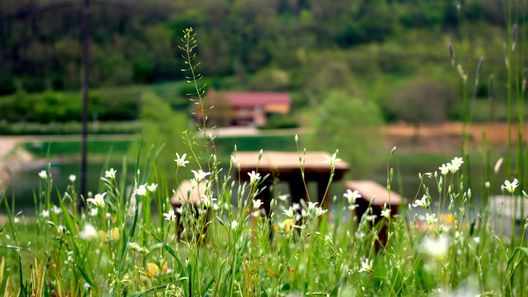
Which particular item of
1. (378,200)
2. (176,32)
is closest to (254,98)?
(176,32)

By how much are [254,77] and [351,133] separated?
1294 cm

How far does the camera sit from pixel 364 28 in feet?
160

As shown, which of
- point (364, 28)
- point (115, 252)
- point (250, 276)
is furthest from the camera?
point (364, 28)

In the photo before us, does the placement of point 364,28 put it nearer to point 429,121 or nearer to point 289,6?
point 289,6

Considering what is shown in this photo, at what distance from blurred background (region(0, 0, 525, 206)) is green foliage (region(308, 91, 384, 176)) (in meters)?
0.08

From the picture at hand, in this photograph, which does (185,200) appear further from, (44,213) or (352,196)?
(44,213)

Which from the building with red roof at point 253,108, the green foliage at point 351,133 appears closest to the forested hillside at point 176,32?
the building with red roof at point 253,108

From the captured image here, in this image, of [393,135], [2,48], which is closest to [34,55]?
[2,48]

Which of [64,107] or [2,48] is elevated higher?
[2,48]

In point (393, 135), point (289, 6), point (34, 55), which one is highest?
point (289, 6)

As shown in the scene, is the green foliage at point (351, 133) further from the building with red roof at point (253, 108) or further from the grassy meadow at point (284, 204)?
the building with red roof at point (253, 108)

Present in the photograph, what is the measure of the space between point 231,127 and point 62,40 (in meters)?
12.0

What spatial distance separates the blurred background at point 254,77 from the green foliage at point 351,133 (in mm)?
77

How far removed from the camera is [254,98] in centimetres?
4188
